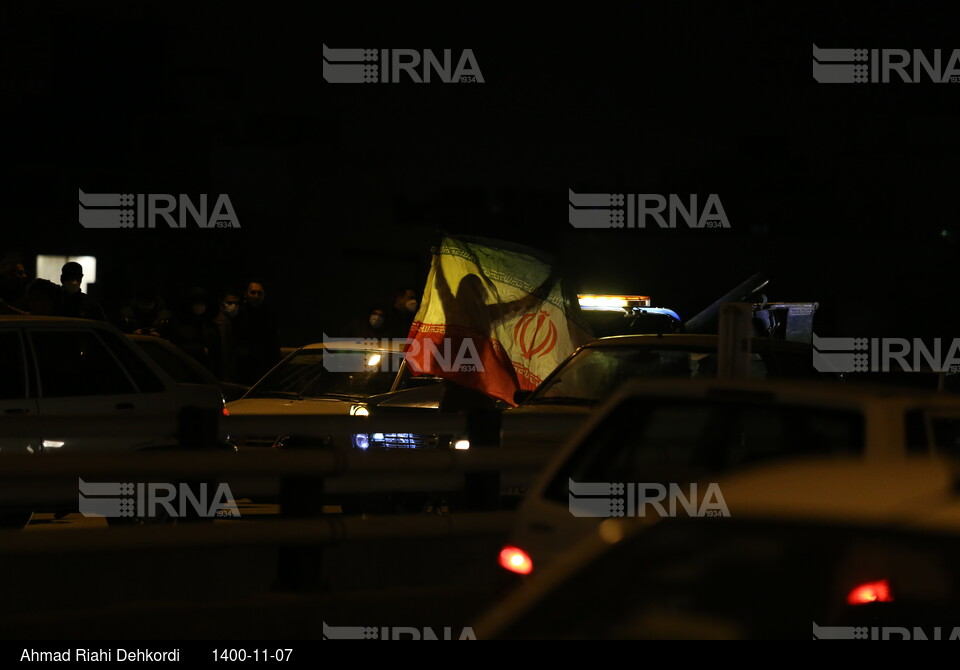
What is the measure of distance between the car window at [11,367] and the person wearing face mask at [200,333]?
687 centimetres

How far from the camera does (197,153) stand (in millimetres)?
39781

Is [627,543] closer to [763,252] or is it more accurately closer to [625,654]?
[625,654]

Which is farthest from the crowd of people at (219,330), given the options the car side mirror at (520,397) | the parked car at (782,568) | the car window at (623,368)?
the parked car at (782,568)

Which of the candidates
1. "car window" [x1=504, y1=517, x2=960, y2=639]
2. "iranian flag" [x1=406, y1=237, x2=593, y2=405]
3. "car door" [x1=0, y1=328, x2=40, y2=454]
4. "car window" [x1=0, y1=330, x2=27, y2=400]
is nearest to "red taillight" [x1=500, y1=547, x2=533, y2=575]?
"car window" [x1=504, y1=517, x2=960, y2=639]

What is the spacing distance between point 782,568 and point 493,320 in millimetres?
8790

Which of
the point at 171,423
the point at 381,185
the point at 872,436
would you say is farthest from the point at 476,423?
the point at 381,185

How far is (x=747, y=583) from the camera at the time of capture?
3.31 meters

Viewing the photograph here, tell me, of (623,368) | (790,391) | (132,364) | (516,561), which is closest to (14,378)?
(132,364)

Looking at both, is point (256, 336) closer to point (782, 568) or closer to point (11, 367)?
point (11, 367)

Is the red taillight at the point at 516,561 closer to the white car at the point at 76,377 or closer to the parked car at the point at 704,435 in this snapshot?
the parked car at the point at 704,435

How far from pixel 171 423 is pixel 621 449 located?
8.49 feet

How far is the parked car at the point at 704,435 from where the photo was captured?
497 centimetres

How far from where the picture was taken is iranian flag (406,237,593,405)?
1169 cm

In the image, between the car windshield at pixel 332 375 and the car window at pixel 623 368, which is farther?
the car windshield at pixel 332 375
